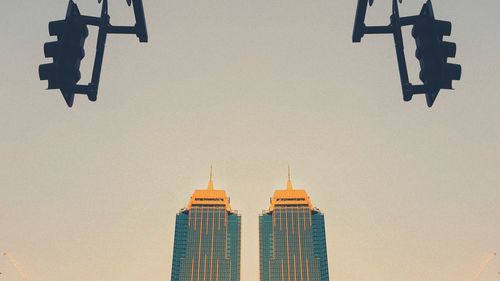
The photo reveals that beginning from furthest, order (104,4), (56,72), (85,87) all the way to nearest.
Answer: (104,4), (85,87), (56,72)

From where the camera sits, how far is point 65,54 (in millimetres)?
6828

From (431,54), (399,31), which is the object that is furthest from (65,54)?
(431,54)

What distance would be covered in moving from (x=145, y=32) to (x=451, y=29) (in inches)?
180

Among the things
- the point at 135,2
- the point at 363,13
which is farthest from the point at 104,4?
the point at 363,13

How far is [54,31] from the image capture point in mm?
6898

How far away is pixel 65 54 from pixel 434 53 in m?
4.94

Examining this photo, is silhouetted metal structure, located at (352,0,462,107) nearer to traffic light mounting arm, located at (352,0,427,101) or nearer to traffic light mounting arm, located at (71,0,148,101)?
traffic light mounting arm, located at (352,0,427,101)

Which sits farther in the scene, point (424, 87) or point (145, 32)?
point (145, 32)

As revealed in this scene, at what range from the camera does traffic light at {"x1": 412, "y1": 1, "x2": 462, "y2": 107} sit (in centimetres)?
677

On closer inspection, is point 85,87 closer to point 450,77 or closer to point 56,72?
point 56,72

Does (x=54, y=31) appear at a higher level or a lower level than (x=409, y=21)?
lower

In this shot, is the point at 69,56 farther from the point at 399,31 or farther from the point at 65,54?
the point at 399,31

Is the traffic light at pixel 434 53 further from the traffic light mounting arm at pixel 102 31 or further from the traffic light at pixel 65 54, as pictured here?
the traffic light at pixel 65 54

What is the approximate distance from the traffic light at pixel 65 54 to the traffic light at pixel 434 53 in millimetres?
4640
